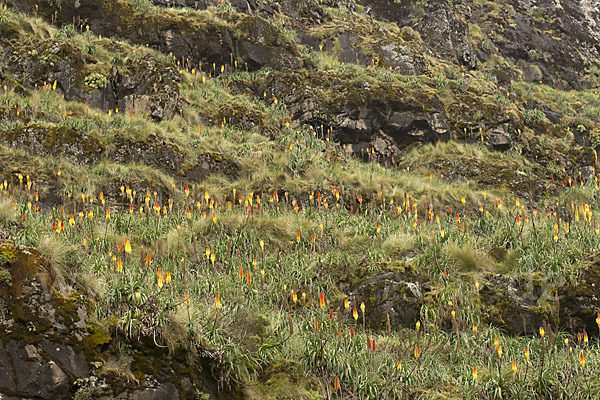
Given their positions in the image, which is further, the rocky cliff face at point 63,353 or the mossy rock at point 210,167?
the mossy rock at point 210,167

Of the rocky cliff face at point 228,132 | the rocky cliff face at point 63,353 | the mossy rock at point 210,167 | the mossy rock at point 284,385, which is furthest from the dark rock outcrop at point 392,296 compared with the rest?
the mossy rock at point 210,167

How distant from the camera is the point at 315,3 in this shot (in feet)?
88.2

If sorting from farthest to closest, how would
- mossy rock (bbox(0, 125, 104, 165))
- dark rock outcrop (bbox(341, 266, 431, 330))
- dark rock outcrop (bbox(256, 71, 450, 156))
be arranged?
dark rock outcrop (bbox(256, 71, 450, 156))
mossy rock (bbox(0, 125, 104, 165))
dark rock outcrop (bbox(341, 266, 431, 330))

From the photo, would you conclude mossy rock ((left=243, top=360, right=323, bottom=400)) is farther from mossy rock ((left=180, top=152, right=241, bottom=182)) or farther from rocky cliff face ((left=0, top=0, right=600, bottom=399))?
mossy rock ((left=180, top=152, right=241, bottom=182))

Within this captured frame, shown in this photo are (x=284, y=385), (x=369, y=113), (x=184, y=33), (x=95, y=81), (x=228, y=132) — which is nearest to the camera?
(x=284, y=385)

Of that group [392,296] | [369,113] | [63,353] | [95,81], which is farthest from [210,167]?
[63,353]

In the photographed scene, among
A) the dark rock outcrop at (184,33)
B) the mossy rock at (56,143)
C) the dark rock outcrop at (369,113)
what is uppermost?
the dark rock outcrop at (184,33)

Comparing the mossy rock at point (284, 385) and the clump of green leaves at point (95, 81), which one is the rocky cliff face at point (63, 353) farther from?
the clump of green leaves at point (95, 81)

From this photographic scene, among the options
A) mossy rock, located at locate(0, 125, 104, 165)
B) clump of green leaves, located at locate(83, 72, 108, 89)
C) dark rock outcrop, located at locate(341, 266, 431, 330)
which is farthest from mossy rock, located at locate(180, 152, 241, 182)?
dark rock outcrop, located at locate(341, 266, 431, 330)

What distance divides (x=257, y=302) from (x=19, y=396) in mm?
3687

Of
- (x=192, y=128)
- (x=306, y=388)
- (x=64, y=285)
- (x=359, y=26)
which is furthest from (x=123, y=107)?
(x=359, y=26)

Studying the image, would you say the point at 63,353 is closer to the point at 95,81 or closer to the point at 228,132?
the point at 228,132

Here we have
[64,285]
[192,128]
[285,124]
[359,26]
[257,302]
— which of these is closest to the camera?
[64,285]

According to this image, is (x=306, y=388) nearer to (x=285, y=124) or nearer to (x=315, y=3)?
(x=285, y=124)
